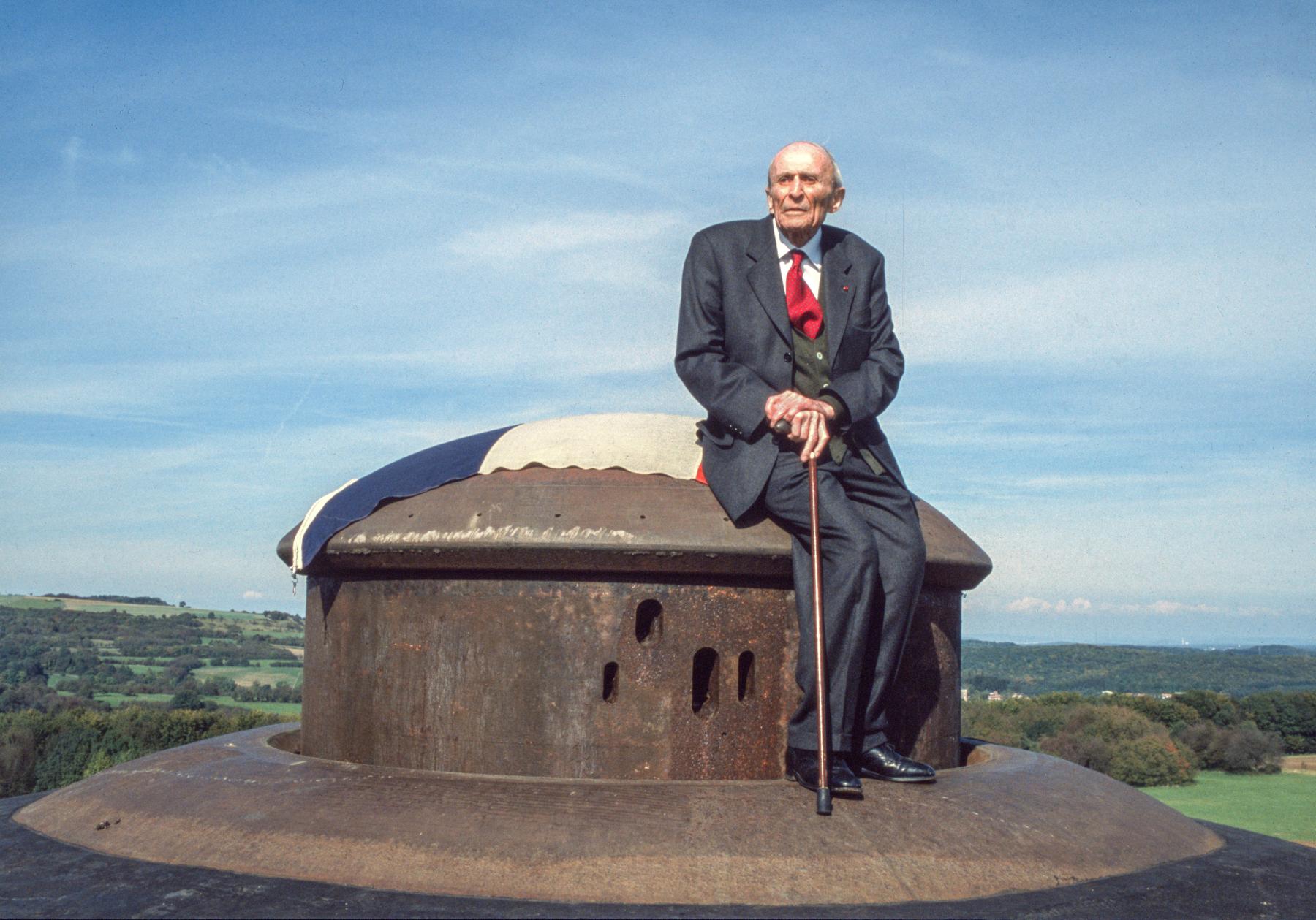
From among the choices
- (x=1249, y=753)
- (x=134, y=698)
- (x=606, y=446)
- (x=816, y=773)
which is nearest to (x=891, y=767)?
(x=816, y=773)

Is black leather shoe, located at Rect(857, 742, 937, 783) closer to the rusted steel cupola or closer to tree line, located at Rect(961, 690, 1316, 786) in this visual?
the rusted steel cupola

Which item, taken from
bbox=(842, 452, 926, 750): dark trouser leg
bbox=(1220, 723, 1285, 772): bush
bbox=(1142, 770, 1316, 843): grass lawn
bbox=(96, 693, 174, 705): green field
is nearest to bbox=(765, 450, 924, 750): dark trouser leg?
bbox=(842, 452, 926, 750): dark trouser leg

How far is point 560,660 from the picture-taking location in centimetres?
427

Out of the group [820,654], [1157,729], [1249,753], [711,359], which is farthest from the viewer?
[1157,729]

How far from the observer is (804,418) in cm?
428

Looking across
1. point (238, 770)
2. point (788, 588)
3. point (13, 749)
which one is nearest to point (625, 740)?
point (788, 588)

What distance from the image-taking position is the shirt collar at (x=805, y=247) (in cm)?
471

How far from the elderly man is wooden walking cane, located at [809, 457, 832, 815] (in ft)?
0.19

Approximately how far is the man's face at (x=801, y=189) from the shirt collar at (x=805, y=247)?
0.03 meters

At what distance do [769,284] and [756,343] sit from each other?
0.23 meters

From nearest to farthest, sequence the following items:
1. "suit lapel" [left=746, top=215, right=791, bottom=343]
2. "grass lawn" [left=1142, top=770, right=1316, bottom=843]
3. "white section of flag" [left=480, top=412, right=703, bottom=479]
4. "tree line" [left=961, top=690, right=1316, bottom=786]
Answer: "suit lapel" [left=746, top=215, right=791, bottom=343], "white section of flag" [left=480, top=412, right=703, bottom=479], "grass lawn" [left=1142, top=770, right=1316, bottom=843], "tree line" [left=961, top=690, right=1316, bottom=786]

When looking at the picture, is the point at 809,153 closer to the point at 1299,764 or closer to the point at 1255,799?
the point at 1255,799

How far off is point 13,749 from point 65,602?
4823 cm

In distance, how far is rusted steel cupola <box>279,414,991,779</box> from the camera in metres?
4.26
